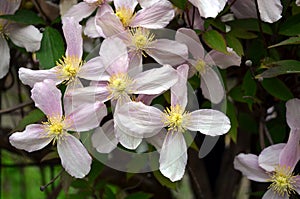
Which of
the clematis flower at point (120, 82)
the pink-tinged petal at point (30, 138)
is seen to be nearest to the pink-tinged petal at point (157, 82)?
the clematis flower at point (120, 82)

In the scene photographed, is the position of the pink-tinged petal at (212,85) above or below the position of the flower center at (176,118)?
below

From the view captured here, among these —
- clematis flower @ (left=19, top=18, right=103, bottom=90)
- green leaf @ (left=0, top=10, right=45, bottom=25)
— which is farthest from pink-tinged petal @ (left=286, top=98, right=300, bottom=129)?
green leaf @ (left=0, top=10, right=45, bottom=25)

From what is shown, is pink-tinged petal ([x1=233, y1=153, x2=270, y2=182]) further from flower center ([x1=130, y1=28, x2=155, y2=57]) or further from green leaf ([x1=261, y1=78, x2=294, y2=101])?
flower center ([x1=130, y1=28, x2=155, y2=57])

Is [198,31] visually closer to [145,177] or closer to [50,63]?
[50,63]

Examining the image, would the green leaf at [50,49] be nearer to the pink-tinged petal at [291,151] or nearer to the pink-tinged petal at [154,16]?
the pink-tinged petal at [154,16]

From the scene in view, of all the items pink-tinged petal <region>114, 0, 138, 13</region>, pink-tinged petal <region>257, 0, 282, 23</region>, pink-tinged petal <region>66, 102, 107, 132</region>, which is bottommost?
pink-tinged petal <region>66, 102, 107, 132</region>

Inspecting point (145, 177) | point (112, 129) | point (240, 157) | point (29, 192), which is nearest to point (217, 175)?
point (145, 177)
